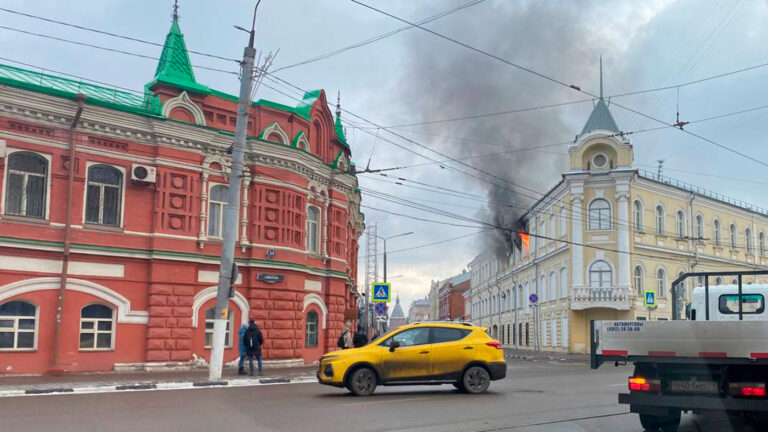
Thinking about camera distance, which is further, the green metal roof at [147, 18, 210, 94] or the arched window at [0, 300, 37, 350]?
the green metal roof at [147, 18, 210, 94]

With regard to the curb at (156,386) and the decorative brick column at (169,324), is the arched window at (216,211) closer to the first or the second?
the decorative brick column at (169,324)

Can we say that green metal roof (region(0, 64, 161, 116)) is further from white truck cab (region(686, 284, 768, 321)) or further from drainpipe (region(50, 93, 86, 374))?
white truck cab (region(686, 284, 768, 321))

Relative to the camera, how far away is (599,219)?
4478cm

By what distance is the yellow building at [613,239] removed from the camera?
43.8 m

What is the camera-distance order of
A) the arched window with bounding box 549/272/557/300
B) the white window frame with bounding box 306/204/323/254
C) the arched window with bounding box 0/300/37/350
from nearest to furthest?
the arched window with bounding box 0/300/37/350 → the white window frame with bounding box 306/204/323/254 → the arched window with bounding box 549/272/557/300

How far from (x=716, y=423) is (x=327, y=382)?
25.1ft

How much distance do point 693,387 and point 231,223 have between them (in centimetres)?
1355

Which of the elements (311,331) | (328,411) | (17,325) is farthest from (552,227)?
(328,411)

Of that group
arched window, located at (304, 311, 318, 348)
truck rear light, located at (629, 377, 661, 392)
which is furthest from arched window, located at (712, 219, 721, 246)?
truck rear light, located at (629, 377, 661, 392)

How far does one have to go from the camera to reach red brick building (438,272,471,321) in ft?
340

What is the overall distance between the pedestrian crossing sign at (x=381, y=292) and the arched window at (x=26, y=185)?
1319cm

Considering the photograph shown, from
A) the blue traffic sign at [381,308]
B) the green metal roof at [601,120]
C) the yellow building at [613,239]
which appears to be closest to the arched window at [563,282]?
the yellow building at [613,239]

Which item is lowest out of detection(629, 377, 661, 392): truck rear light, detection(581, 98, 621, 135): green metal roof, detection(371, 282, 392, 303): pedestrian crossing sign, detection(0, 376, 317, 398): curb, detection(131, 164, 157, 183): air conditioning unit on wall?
detection(0, 376, 317, 398): curb

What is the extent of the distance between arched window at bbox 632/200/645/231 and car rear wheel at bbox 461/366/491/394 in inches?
1223
